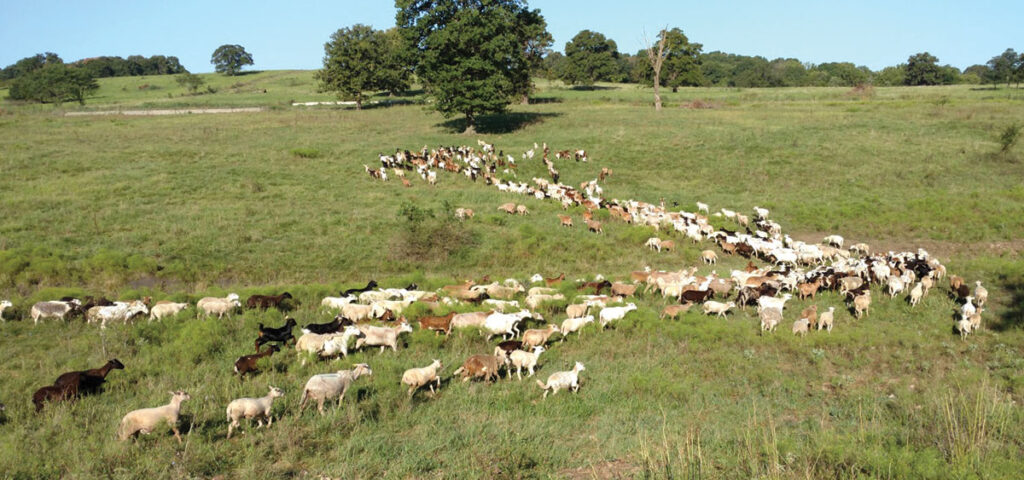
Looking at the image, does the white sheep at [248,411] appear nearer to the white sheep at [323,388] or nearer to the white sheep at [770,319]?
the white sheep at [323,388]

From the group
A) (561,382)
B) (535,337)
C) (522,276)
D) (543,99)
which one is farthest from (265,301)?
(543,99)

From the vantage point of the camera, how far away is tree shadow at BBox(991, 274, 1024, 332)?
1317 cm

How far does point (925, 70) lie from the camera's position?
4510 inches

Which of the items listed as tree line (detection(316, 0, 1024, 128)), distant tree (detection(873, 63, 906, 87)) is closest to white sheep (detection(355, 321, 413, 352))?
tree line (detection(316, 0, 1024, 128))

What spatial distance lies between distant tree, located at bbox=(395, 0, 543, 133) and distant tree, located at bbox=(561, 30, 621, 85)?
162 feet

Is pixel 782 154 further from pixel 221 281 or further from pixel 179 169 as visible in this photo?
pixel 179 169

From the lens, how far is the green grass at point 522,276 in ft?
24.6

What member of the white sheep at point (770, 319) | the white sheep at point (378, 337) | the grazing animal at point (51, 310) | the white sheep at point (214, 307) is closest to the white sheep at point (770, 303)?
the white sheep at point (770, 319)

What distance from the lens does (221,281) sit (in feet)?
60.4

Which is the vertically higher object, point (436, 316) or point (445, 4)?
point (445, 4)

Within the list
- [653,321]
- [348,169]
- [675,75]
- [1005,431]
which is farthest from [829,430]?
[675,75]

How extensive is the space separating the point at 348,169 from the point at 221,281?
15.5 meters

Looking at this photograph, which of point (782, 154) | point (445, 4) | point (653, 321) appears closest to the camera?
point (653, 321)

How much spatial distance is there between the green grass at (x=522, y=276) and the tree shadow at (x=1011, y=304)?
0.08 metres
